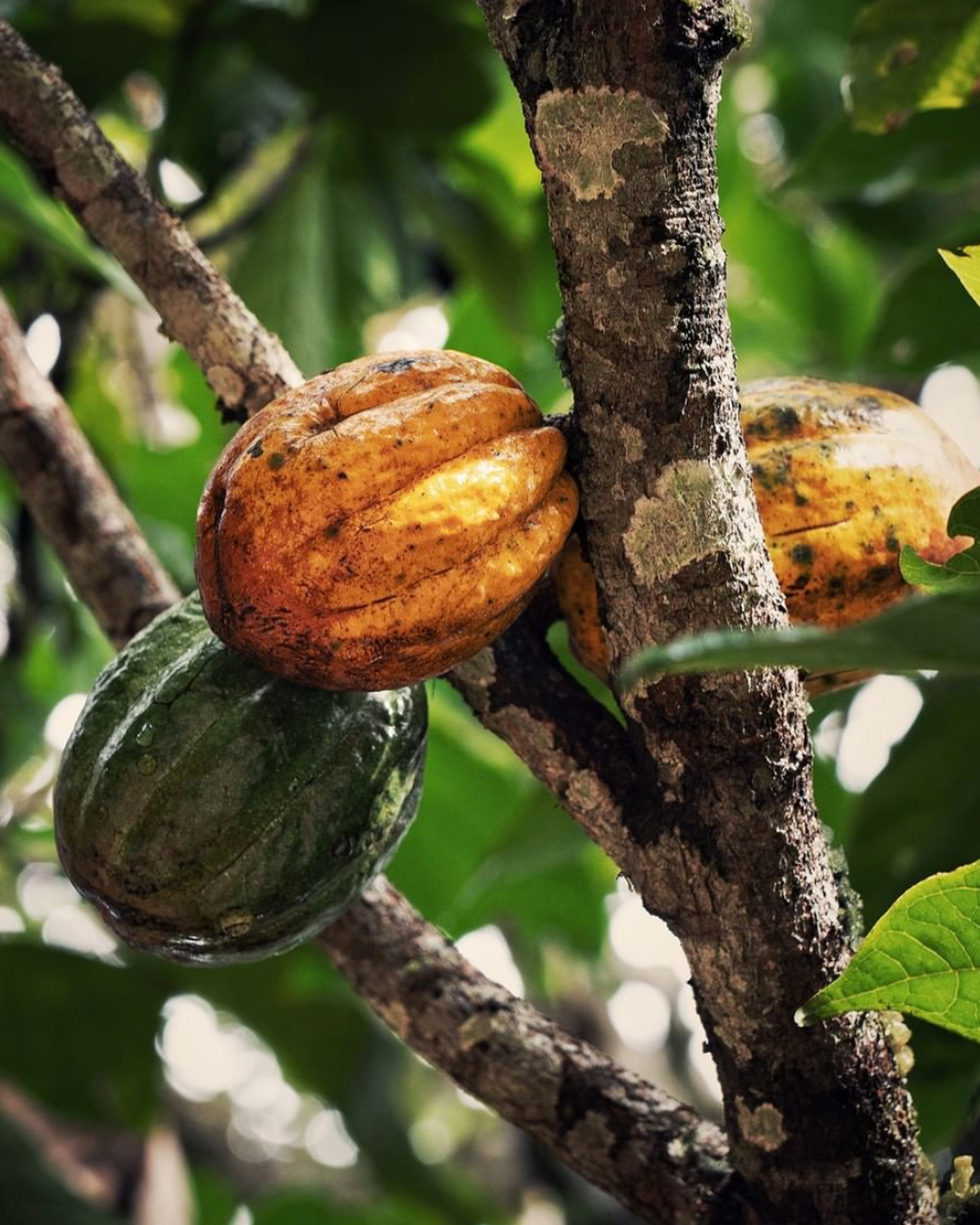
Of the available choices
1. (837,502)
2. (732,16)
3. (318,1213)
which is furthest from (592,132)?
(318,1213)

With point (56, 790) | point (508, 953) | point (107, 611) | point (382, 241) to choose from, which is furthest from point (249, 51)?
point (508, 953)

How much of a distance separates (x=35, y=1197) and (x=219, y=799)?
0.95 meters

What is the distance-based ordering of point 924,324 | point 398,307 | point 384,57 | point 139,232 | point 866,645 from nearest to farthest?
point 866,645, point 139,232, point 924,324, point 384,57, point 398,307

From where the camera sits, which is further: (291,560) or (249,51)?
(249,51)

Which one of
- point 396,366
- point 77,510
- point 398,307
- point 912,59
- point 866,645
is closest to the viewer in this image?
point 866,645

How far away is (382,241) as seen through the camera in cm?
320

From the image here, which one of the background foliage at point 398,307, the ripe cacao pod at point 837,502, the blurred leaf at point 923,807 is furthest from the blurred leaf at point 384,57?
the ripe cacao pod at point 837,502

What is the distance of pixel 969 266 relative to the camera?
1146 mm

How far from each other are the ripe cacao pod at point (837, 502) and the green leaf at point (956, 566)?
0.34ft

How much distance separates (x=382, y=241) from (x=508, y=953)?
1.79m

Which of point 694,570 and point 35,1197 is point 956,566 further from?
point 35,1197

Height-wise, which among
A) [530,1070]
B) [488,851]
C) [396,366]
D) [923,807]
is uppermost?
[396,366]

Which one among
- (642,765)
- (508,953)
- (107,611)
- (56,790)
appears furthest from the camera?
(508,953)

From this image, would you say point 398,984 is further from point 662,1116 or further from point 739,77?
point 739,77
